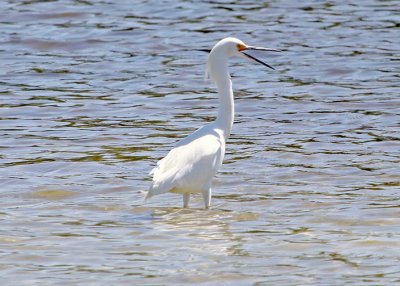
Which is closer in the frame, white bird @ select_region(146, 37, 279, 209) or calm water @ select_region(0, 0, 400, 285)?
calm water @ select_region(0, 0, 400, 285)

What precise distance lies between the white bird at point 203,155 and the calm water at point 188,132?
0.84 feet

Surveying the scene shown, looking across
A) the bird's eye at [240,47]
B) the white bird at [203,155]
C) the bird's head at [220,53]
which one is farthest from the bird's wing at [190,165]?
the bird's eye at [240,47]

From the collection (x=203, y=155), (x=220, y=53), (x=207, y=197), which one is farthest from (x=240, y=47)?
(x=207, y=197)

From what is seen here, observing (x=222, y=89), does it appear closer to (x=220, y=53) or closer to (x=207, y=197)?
(x=220, y=53)

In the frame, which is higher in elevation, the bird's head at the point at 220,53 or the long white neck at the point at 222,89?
the bird's head at the point at 220,53

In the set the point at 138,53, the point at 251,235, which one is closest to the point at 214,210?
the point at 251,235

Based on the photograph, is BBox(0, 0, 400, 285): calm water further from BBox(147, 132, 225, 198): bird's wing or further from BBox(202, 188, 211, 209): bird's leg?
BBox(147, 132, 225, 198): bird's wing

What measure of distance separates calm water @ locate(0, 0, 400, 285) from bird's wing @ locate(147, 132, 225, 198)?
29 centimetres

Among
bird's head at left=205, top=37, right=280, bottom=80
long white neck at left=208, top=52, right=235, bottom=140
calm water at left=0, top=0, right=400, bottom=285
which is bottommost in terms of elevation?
calm water at left=0, top=0, right=400, bottom=285

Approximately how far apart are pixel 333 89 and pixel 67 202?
5.27 meters

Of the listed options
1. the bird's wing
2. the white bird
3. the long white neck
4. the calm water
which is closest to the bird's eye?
the white bird

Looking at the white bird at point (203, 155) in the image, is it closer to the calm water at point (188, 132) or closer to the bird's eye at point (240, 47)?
the bird's eye at point (240, 47)

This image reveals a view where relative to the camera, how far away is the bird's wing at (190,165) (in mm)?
8766

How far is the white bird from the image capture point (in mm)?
8812
